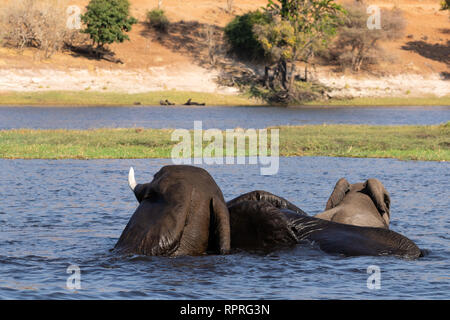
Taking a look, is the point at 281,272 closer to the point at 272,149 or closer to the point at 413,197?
the point at 413,197

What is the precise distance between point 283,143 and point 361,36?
4834 cm

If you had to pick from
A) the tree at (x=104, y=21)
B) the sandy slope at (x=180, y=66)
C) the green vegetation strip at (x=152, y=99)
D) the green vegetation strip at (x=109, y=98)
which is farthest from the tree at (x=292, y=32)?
the tree at (x=104, y=21)

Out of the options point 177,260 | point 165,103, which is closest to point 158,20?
point 165,103

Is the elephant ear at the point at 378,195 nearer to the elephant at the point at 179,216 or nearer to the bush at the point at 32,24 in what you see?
the elephant at the point at 179,216

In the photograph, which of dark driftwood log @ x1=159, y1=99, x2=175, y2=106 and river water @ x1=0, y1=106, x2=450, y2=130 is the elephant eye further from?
dark driftwood log @ x1=159, y1=99, x2=175, y2=106

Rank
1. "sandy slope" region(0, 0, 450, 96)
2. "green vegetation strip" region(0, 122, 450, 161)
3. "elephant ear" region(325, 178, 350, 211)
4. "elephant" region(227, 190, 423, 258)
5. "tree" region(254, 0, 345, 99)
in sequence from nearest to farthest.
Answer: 1. "elephant" region(227, 190, 423, 258)
2. "elephant ear" region(325, 178, 350, 211)
3. "green vegetation strip" region(0, 122, 450, 161)
4. "sandy slope" region(0, 0, 450, 96)
5. "tree" region(254, 0, 345, 99)

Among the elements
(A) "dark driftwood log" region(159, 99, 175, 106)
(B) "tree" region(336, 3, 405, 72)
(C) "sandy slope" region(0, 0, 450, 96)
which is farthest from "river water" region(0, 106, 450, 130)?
(B) "tree" region(336, 3, 405, 72)

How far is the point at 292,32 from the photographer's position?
5912 cm

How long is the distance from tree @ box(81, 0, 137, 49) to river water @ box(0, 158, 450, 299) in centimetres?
5090

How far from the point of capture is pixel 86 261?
27.8ft

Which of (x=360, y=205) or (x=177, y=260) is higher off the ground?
(x=360, y=205)

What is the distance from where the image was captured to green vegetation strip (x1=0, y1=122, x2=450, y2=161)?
21.6 metres

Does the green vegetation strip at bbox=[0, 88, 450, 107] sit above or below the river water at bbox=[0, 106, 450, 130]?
above

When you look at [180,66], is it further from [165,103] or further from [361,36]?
[361,36]
